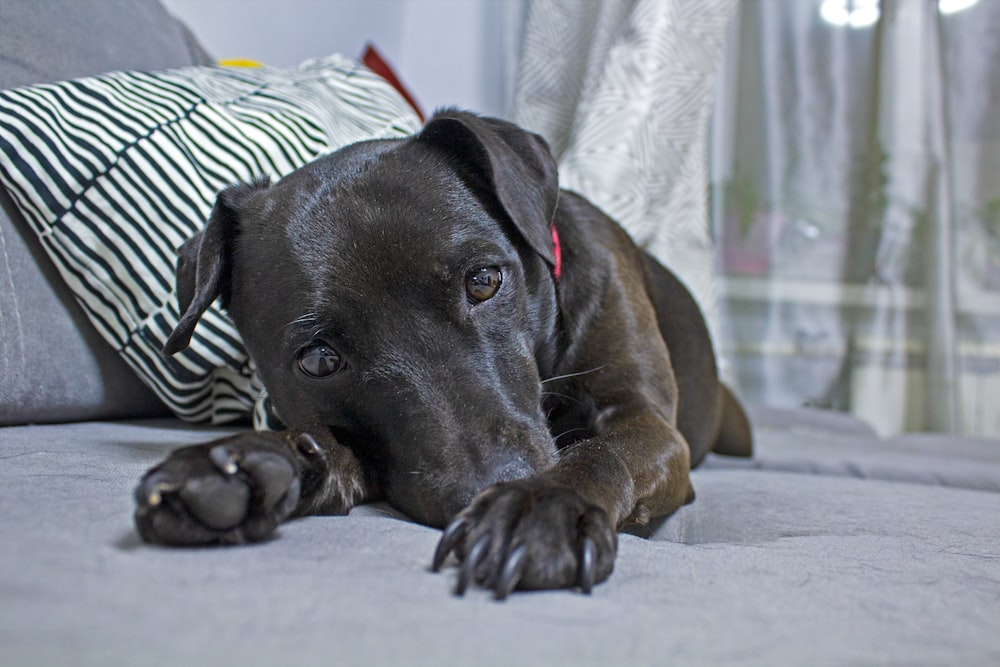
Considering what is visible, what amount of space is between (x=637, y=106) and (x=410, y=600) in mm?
2904

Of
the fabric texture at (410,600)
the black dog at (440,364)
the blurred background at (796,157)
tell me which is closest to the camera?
the fabric texture at (410,600)

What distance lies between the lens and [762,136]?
4023 mm

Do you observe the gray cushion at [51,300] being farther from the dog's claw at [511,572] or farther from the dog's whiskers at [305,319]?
the dog's claw at [511,572]

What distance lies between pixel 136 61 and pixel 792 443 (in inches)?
98.4

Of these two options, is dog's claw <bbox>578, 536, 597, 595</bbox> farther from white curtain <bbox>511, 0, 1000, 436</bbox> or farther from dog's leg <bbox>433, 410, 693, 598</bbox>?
white curtain <bbox>511, 0, 1000, 436</bbox>

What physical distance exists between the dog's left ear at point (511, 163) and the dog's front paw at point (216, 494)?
2.18 ft

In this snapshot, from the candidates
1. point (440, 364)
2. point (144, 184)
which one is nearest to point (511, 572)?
point (440, 364)

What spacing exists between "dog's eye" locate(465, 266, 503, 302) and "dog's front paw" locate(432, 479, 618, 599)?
47cm

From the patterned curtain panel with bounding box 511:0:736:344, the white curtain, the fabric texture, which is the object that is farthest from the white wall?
the fabric texture

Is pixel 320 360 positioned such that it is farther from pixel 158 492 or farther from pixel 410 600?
pixel 410 600

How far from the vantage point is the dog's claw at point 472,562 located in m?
0.82

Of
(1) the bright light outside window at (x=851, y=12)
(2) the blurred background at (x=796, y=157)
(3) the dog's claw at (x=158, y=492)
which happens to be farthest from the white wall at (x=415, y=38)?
(3) the dog's claw at (x=158, y=492)

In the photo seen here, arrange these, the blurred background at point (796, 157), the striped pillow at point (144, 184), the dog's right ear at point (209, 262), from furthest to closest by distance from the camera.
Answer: the blurred background at point (796, 157) < the striped pillow at point (144, 184) < the dog's right ear at point (209, 262)

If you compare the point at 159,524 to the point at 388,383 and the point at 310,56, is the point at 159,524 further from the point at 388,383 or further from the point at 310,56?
the point at 310,56
